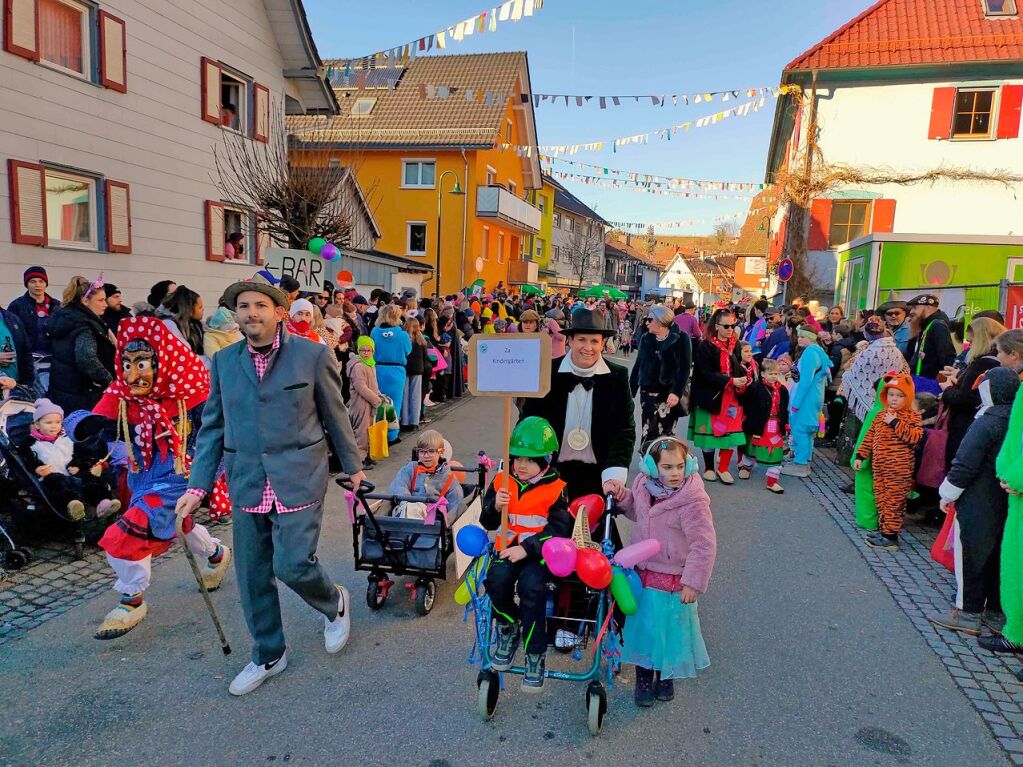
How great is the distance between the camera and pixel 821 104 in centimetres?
2014

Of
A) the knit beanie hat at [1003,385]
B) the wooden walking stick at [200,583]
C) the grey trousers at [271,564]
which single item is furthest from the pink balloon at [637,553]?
the knit beanie hat at [1003,385]

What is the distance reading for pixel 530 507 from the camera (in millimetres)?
3602

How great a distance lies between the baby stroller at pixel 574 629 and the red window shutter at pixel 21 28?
36.8 feet

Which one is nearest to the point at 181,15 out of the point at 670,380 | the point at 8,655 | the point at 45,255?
the point at 45,255

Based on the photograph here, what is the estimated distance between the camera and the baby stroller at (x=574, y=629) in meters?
3.18

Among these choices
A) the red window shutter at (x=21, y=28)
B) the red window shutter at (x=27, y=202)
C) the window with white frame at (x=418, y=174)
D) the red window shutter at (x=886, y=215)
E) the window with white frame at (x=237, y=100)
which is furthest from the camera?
the window with white frame at (x=418, y=174)

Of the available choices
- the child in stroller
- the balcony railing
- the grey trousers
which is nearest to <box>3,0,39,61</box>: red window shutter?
the child in stroller

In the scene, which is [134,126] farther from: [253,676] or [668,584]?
[668,584]

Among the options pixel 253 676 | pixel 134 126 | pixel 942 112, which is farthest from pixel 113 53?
pixel 942 112

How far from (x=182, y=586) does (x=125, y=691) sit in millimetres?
1291

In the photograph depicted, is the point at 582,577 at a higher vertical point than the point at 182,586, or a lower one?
higher

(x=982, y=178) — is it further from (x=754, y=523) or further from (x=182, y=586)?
(x=182, y=586)

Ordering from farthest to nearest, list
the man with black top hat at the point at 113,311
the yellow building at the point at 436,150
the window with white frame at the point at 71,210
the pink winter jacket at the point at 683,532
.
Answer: the yellow building at the point at 436,150
the window with white frame at the point at 71,210
the man with black top hat at the point at 113,311
the pink winter jacket at the point at 683,532

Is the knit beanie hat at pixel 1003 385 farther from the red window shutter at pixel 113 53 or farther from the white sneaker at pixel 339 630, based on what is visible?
the red window shutter at pixel 113 53
